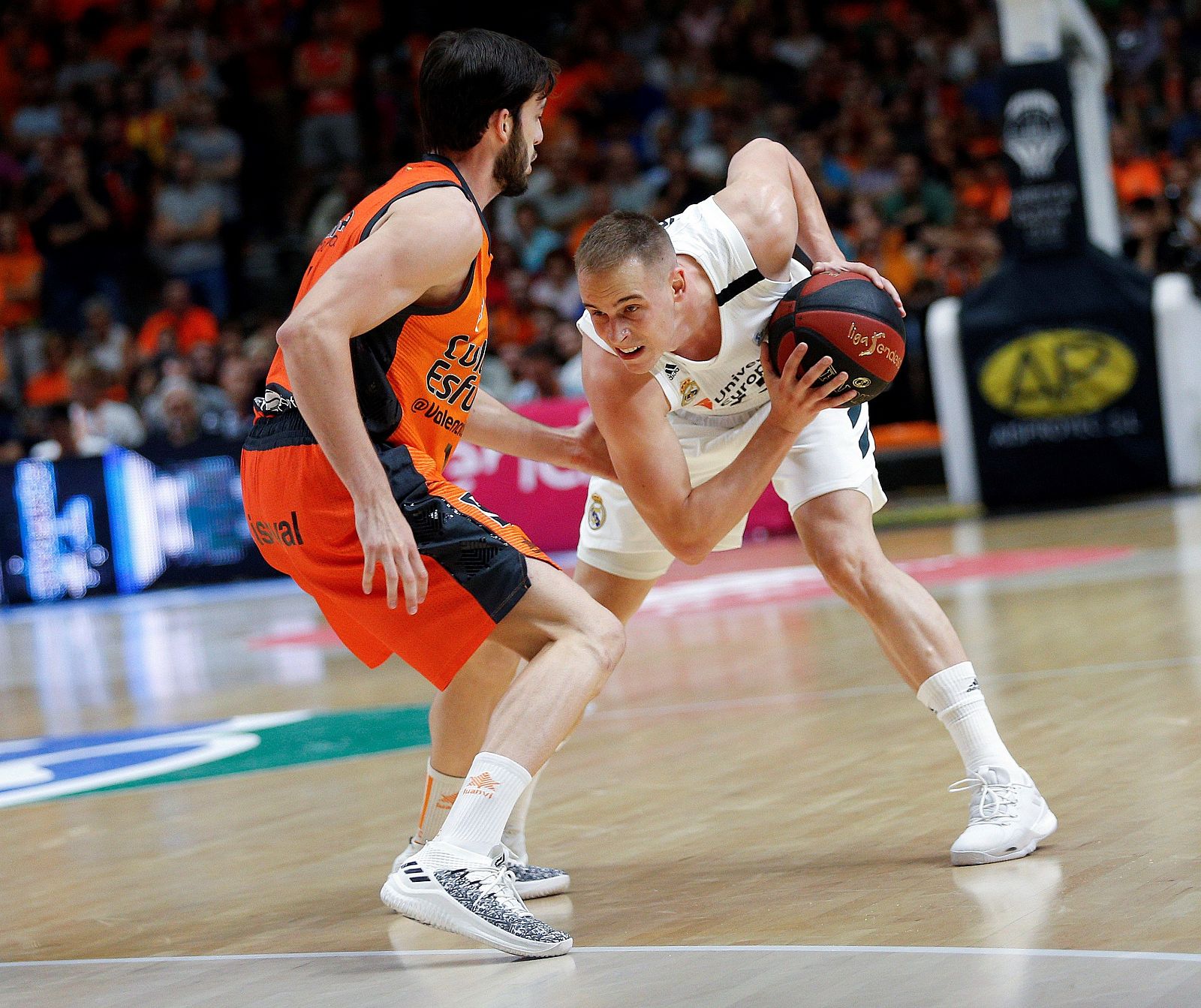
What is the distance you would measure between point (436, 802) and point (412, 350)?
976 millimetres

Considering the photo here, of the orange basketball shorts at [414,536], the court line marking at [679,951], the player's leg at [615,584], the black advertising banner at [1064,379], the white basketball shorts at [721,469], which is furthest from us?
the black advertising banner at [1064,379]

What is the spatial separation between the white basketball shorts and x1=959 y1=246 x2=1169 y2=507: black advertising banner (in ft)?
23.9

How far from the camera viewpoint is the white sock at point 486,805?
3.00 meters

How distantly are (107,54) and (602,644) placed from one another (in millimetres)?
15737

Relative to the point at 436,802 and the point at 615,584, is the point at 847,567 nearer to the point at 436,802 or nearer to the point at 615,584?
the point at 615,584

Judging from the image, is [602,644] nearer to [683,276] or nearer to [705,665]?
[683,276]

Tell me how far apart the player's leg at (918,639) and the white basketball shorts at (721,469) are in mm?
56

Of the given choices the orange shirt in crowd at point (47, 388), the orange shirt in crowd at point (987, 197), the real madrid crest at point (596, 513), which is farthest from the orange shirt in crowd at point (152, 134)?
the real madrid crest at point (596, 513)

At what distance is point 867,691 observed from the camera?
17.9 ft

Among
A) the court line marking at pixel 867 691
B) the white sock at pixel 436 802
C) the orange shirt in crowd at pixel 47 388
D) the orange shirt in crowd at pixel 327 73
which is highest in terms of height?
the orange shirt in crowd at pixel 327 73

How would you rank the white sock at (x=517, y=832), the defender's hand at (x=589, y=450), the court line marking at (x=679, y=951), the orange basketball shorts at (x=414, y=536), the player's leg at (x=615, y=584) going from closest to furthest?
the court line marking at (x=679, y=951), the orange basketball shorts at (x=414, y=536), the white sock at (x=517, y=832), the defender's hand at (x=589, y=450), the player's leg at (x=615, y=584)

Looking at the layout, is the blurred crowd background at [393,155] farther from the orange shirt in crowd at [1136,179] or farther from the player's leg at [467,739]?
the player's leg at [467,739]

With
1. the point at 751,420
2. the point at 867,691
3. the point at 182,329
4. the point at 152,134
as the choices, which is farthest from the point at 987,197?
the point at 751,420

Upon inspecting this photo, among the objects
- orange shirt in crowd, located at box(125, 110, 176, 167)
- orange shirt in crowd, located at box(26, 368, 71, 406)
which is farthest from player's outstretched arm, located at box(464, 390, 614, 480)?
orange shirt in crowd, located at box(125, 110, 176, 167)
